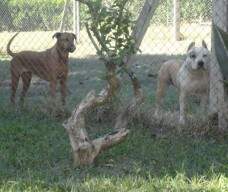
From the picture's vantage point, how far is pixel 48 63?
826 centimetres

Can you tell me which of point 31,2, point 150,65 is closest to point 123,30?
point 150,65

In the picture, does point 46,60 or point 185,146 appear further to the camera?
point 46,60

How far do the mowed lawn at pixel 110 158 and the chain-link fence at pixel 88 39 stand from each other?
1.34m

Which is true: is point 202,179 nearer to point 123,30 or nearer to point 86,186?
point 86,186

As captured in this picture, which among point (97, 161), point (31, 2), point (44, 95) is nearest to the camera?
point (97, 161)

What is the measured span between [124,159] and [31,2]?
13006 mm

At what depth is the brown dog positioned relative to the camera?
820 centimetres

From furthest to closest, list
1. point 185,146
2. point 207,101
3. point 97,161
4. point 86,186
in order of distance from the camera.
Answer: point 207,101, point 185,146, point 97,161, point 86,186

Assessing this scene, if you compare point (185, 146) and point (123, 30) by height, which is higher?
point (123, 30)

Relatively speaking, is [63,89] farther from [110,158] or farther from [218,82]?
[110,158]

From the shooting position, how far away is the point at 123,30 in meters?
6.09

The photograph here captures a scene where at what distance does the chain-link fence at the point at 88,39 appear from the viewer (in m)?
10.1

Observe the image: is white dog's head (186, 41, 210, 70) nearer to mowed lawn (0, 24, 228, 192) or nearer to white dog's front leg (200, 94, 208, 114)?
white dog's front leg (200, 94, 208, 114)

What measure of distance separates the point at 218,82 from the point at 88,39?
988 cm
